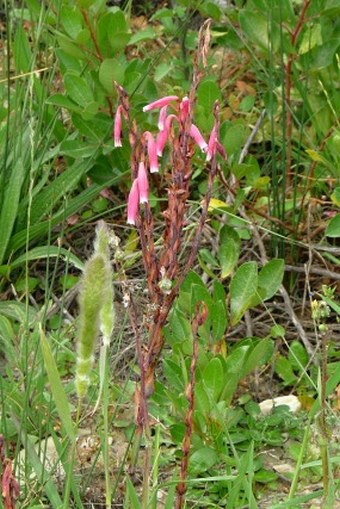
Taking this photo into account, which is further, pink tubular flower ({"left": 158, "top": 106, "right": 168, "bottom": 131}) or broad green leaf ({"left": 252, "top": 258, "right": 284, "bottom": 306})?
broad green leaf ({"left": 252, "top": 258, "right": 284, "bottom": 306})

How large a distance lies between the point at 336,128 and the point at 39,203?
89 centimetres

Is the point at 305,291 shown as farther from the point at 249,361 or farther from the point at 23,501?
the point at 23,501

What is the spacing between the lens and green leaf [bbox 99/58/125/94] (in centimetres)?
272

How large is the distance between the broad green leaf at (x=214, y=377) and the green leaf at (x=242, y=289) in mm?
262

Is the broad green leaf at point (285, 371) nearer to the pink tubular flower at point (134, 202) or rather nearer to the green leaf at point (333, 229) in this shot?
the green leaf at point (333, 229)

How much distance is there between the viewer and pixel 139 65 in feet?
9.52

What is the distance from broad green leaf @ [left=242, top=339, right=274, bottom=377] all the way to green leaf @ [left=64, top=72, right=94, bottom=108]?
38.0 inches

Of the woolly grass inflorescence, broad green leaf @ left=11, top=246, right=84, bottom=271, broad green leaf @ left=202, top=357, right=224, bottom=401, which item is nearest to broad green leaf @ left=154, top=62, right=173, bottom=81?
broad green leaf @ left=11, top=246, right=84, bottom=271

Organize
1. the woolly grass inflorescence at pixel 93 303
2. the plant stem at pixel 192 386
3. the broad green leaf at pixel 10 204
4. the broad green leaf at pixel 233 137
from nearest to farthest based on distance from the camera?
the woolly grass inflorescence at pixel 93 303
the plant stem at pixel 192 386
the broad green leaf at pixel 233 137
the broad green leaf at pixel 10 204

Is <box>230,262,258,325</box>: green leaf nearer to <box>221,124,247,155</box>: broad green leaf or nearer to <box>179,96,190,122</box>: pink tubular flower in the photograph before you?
<box>221,124,247,155</box>: broad green leaf

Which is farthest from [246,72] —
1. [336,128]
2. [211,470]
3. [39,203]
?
[211,470]

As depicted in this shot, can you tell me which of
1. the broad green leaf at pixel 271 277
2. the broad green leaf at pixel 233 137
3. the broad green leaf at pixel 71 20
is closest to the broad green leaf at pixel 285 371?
the broad green leaf at pixel 271 277

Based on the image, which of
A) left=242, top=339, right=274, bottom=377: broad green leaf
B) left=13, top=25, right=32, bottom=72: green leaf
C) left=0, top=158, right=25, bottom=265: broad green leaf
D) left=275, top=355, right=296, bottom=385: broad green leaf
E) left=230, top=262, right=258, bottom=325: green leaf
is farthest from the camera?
left=13, top=25, right=32, bottom=72: green leaf

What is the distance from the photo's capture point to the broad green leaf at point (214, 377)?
2088 millimetres
